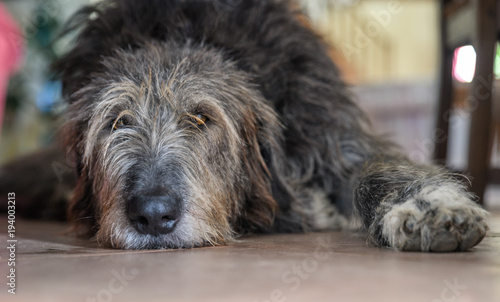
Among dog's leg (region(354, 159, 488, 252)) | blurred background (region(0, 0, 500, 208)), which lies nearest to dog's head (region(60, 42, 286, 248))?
dog's leg (region(354, 159, 488, 252))

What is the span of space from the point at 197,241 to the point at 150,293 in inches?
33.6

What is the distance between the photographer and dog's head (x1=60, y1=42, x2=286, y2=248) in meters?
2.30

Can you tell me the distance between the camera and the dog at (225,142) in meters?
2.27

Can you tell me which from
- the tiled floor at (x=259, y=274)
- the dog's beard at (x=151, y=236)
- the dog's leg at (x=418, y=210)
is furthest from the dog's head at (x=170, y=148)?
the dog's leg at (x=418, y=210)

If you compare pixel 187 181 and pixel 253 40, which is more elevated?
pixel 253 40

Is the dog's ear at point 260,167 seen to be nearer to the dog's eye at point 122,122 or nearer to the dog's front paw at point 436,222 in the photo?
the dog's eye at point 122,122

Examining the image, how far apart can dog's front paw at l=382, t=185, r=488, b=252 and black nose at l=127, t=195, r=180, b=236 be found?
809 millimetres

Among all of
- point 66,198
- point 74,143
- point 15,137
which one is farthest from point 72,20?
point 15,137

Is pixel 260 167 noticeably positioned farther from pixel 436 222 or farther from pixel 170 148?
pixel 436 222

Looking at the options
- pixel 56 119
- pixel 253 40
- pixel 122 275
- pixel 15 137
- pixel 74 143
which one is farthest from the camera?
pixel 15 137

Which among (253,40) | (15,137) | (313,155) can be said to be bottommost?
(15,137)

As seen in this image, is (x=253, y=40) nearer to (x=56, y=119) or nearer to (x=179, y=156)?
(x=179, y=156)

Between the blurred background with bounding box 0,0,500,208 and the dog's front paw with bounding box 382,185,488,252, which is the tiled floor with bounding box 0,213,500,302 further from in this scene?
the blurred background with bounding box 0,0,500,208

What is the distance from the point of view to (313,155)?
301 centimetres
